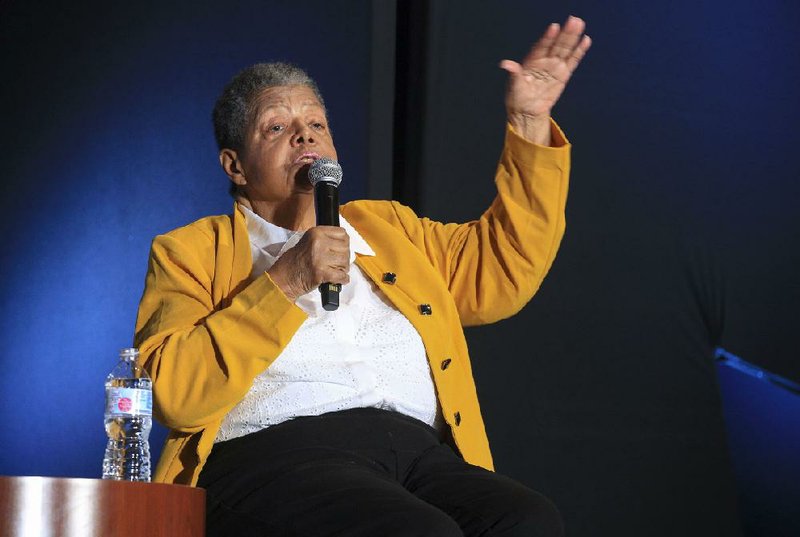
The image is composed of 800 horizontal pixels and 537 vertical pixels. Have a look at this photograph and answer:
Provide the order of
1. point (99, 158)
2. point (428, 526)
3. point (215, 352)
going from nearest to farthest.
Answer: point (428, 526)
point (215, 352)
point (99, 158)

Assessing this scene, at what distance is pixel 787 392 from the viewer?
2.72 meters

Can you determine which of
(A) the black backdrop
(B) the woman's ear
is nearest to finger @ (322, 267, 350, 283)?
(B) the woman's ear

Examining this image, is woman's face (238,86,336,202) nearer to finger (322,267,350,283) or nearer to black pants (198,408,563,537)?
finger (322,267,350,283)

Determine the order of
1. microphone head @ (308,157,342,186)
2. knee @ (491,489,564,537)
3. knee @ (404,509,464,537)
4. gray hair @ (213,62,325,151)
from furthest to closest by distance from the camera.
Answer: gray hair @ (213,62,325,151) < microphone head @ (308,157,342,186) < knee @ (491,489,564,537) < knee @ (404,509,464,537)

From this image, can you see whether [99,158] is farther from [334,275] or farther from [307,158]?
[334,275]

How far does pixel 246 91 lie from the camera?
211cm

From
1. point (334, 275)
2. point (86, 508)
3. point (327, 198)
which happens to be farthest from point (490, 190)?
point (86, 508)

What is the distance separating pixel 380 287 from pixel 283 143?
1.19 ft

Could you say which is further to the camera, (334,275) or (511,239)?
(511,239)

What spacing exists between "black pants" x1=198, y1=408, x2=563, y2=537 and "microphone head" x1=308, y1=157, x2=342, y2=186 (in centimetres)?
38

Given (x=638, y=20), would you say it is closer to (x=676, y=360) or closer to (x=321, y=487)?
(x=676, y=360)

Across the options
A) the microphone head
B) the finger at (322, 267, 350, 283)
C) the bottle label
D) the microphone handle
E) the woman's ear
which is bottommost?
the bottle label

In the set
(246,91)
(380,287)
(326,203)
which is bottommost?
(380,287)

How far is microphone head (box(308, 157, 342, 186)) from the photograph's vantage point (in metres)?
1.81
